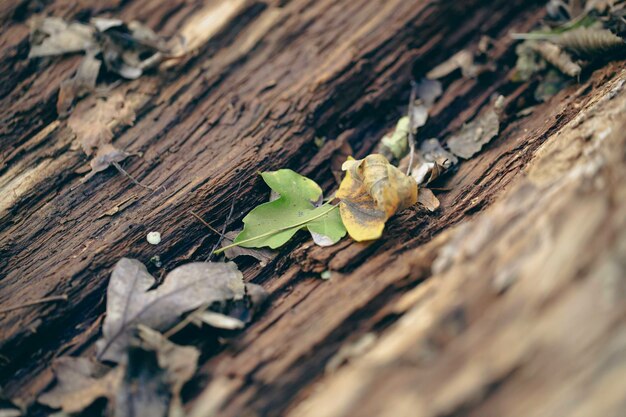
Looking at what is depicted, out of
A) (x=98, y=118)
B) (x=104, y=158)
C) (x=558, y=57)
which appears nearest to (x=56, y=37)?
(x=98, y=118)

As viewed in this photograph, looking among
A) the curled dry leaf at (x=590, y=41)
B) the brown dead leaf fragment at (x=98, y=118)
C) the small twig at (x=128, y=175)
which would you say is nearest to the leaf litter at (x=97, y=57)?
the brown dead leaf fragment at (x=98, y=118)

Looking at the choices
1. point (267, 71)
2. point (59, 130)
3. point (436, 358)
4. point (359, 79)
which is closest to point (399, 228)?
point (436, 358)

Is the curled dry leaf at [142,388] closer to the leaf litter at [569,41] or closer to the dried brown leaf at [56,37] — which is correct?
the dried brown leaf at [56,37]

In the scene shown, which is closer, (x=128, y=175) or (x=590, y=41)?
(x=128, y=175)

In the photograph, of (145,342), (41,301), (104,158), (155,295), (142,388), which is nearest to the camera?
(142,388)

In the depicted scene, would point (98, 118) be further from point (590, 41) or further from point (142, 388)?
point (590, 41)

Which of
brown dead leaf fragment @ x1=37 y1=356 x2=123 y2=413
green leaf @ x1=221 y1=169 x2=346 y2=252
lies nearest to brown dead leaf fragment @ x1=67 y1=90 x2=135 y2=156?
green leaf @ x1=221 y1=169 x2=346 y2=252
